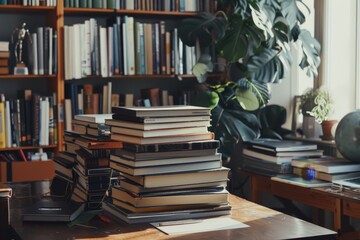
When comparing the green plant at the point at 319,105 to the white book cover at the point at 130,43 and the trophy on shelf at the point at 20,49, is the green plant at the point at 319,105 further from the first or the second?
the trophy on shelf at the point at 20,49

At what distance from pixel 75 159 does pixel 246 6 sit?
2071 mm

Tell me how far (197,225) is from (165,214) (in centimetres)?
12

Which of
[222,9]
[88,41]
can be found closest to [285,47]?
[222,9]

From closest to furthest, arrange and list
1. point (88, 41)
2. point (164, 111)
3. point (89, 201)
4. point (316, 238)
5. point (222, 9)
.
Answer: point (316, 238)
point (164, 111)
point (89, 201)
point (88, 41)
point (222, 9)

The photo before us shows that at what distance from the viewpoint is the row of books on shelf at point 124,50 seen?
438 cm

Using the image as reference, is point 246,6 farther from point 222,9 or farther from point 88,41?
point 88,41

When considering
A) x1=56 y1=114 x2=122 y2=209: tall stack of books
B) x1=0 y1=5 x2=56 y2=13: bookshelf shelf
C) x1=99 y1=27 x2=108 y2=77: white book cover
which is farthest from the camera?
x1=99 y1=27 x2=108 y2=77: white book cover

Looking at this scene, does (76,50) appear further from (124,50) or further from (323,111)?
(323,111)

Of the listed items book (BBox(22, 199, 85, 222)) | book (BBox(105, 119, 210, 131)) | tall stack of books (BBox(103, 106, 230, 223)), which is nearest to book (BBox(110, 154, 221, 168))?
tall stack of books (BBox(103, 106, 230, 223))

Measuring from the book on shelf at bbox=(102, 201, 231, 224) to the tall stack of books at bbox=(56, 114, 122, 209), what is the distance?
3.6 inches

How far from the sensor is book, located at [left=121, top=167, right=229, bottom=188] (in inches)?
84.8

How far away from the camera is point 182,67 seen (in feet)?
15.3

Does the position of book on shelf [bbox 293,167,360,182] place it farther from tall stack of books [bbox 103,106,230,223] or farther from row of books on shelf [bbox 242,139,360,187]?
tall stack of books [bbox 103,106,230,223]

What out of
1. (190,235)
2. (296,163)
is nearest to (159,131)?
(190,235)
